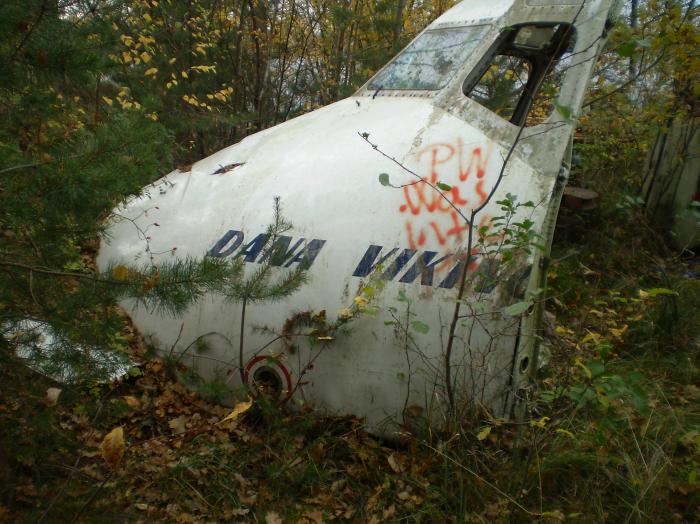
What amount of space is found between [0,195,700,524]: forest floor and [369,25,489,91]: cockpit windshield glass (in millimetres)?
1356

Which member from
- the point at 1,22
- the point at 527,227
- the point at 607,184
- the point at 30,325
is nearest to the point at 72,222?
the point at 30,325

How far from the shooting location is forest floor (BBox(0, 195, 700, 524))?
226 centimetres

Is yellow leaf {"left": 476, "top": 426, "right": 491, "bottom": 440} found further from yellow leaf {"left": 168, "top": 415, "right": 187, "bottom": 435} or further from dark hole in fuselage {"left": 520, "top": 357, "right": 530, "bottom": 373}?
yellow leaf {"left": 168, "top": 415, "right": 187, "bottom": 435}

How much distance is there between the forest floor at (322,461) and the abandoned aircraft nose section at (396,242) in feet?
0.65

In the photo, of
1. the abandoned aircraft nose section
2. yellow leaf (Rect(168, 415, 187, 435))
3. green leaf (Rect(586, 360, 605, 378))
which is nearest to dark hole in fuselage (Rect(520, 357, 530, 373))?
the abandoned aircraft nose section

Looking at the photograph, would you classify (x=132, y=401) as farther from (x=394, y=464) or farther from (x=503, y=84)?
(x=503, y=84)

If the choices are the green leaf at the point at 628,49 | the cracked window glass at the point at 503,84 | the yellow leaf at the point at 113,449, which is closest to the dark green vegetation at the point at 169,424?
the green leaf at the point at 628,49

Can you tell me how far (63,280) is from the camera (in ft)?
7.82

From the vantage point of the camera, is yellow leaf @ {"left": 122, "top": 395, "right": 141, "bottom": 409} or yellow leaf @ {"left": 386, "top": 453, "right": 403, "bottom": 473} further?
yellow leaf @ {"left": 122, "top": 395, "right": 141, "bottom": 409}

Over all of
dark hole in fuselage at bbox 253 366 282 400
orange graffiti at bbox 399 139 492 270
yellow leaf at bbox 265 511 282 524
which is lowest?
yellow leaf at bbox 265 511 282 524

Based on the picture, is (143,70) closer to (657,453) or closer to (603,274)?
(603,274)

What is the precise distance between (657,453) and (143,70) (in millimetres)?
6856

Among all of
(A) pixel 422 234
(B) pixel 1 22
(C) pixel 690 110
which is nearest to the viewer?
(B) pixel 1 22

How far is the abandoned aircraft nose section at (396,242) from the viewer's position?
2.51m
